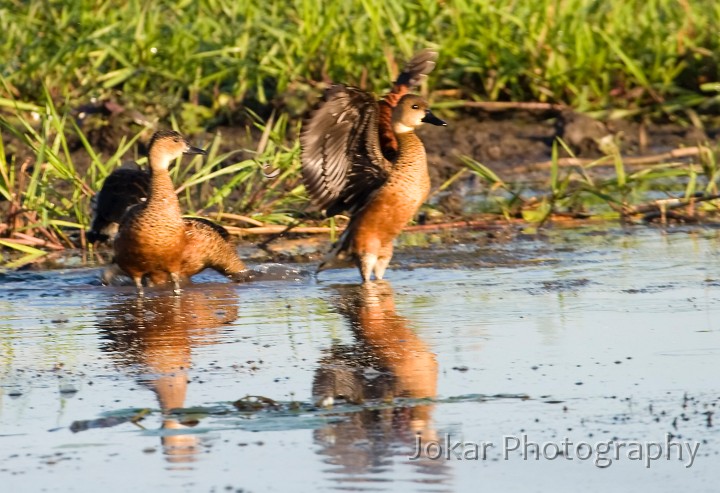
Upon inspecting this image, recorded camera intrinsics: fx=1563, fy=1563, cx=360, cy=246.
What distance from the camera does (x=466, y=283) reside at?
6.89m

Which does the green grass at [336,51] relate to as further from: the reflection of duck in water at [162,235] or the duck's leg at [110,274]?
the duck's leg at [110,274]

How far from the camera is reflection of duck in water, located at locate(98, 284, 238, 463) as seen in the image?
443cm

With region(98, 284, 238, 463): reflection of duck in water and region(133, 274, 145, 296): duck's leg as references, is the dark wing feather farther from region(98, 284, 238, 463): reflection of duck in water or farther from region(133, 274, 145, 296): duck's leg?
region(98, 284, 238, 463): reflection of duck in water

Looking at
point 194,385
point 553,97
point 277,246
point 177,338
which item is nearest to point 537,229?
point 277,246

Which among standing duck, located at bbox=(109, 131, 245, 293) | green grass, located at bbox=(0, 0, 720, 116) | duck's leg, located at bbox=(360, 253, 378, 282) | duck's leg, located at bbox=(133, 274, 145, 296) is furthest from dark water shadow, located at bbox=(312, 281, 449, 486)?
green grass, located at bbox=(0, 0, 720, 116)

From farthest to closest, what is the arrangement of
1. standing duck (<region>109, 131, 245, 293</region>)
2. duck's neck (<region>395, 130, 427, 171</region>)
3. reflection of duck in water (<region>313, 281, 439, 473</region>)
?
duck's neck (<region>395, 130, 427, 171</region>) → standing duck (<region>109, 131, 245, 293</region>) → reflection of duck in water (<region>313, 281, 439, 473</region>)

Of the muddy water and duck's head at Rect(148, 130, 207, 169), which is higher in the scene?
duck's head at Rect(148, 130, 207, 169)

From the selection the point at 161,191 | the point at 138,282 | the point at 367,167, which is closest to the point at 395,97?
the point at 367,167

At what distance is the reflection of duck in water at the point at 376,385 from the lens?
4062 millimetres

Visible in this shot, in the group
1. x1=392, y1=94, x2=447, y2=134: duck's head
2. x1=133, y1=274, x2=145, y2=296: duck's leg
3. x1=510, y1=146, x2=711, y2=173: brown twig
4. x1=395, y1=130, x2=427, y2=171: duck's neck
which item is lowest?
x1=133, y1=274, x2=145, y2=296: duck's leg

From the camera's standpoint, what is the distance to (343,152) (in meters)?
7.34

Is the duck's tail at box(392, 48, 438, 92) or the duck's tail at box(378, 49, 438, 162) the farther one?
the duck's tail at box(392, 48, 438, 92)

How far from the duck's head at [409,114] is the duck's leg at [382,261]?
0.56 metres

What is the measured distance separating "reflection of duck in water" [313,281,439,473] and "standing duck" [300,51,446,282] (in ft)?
2.60
